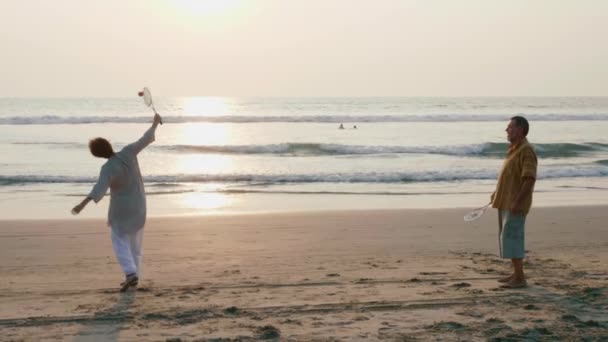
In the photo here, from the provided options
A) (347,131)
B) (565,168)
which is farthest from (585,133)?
(565,168)

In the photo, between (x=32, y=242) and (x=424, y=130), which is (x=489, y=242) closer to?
(x=32, y=242)

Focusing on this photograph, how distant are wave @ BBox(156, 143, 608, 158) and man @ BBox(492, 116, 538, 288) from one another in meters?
19.6

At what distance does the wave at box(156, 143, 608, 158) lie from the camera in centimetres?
2656

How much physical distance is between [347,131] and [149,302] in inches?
1227

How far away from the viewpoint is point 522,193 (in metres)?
6.26

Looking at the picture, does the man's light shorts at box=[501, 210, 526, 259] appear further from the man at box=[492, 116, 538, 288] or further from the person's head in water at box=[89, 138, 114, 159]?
the person's head in water at box=[89, 138, 114, 159]

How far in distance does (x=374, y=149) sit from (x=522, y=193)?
68.4ft

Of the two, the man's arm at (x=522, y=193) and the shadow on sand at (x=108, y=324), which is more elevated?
the man's arm at (x=522, y=193)

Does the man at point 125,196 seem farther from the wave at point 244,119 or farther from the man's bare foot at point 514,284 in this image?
the wave at point 244,119

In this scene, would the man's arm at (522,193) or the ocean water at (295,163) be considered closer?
the man's arm at (522,193)

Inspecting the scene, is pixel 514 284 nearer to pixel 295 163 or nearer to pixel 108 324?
pixel 108 324

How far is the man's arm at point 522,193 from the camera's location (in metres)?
6.23

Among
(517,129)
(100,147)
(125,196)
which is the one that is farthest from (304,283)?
(517,129)

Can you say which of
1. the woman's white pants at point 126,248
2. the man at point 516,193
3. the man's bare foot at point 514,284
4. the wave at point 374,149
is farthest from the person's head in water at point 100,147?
the wave at point 374,149
